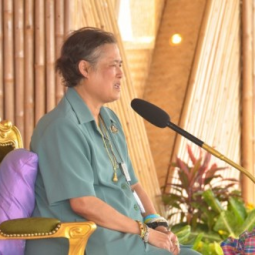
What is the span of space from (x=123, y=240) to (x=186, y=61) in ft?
12.3

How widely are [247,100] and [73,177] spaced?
453cm

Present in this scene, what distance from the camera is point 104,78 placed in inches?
118

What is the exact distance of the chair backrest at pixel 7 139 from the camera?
3.21 m

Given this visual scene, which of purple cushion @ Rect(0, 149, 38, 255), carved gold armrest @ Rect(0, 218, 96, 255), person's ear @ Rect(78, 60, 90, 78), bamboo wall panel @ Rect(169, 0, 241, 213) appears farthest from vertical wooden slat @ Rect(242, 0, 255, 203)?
carved gold armrest @ Rect(0, 218, 96, 255)

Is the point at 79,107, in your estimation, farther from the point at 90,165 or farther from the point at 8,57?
the point at 8,57

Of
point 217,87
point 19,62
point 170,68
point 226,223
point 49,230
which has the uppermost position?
Answer: point 19,62

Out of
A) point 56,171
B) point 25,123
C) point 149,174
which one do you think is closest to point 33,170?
point 56,171

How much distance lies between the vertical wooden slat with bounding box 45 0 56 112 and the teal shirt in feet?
5.13

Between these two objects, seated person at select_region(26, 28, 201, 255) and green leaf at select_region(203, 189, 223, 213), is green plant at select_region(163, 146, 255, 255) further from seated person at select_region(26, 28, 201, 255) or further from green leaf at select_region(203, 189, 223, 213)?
seated person at select_region(26, 28, 201, 255)

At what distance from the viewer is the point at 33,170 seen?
Result: 9.34ft

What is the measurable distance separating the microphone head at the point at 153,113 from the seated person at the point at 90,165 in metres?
0.25

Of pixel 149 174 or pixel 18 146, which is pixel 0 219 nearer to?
pixel 18 146

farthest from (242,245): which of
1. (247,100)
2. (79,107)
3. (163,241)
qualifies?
(247,100)

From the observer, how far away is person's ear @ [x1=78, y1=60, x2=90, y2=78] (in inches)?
118
